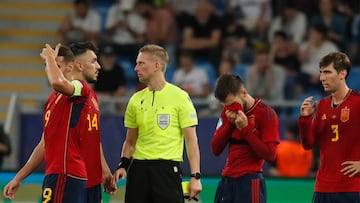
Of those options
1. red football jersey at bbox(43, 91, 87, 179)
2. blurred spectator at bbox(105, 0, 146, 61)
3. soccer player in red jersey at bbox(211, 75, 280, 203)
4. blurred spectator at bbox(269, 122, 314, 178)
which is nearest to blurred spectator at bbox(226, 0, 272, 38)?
blurred spectator at bbox(105, 0, 146, 61)

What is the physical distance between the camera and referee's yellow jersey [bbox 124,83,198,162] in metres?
9.49

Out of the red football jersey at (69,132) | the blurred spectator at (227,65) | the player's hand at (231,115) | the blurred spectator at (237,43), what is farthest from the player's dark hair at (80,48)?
the blurred spectator at (237,43)

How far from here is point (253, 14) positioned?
60.4ft

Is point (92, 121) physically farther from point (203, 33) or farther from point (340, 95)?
point (203, 33)

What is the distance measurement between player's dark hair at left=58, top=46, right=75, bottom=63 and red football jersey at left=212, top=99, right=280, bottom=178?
1525 millimetres

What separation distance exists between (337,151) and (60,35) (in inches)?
374

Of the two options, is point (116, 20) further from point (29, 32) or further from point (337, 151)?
point (337, 151)

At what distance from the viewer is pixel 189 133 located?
31.1ft

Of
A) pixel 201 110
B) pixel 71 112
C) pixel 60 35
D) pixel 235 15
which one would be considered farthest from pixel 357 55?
pixel 71 112

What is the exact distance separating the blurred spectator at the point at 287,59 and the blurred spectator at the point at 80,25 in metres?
3.06

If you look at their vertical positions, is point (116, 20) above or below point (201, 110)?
above

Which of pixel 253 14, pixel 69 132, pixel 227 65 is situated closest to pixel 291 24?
pixel 253 14

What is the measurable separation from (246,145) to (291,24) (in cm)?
862

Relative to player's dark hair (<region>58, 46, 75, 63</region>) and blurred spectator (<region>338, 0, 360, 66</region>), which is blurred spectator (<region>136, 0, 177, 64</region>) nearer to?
blurred spectator (<region>338, 0, 360, 66</region>)
